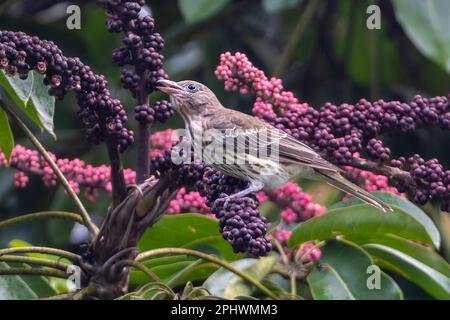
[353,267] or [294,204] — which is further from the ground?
[294,204]

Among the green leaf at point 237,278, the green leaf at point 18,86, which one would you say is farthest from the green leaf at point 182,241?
the green leaf at point 18,86

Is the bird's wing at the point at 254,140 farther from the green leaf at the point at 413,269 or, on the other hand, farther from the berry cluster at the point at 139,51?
the berry cluster at the point at 139,51

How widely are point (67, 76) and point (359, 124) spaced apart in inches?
37.4

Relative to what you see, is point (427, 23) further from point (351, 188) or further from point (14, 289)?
point (14, 289)

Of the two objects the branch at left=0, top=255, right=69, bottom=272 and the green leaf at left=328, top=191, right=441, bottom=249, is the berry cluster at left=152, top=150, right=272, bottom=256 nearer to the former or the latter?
the branch at left=0, top=255, right=69, bottom=272

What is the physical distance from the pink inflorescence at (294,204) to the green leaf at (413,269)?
→ 328mm

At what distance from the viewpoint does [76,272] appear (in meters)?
2.93

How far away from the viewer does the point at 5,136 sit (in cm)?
313

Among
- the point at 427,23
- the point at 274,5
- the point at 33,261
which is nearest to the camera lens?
the point at 33,261

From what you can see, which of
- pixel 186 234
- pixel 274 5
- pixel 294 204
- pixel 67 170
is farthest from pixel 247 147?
pixel 274 5

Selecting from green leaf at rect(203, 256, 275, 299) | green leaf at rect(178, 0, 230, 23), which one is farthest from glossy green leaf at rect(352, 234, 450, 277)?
green leaf at rect(178, 0, 230, 23)

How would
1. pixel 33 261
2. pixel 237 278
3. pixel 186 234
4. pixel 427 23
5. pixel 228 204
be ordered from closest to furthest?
1. pixel 228 204
2. pixel 33 261
3. pixel 237 278
4. pixel 186 234
5. pixel 427 23

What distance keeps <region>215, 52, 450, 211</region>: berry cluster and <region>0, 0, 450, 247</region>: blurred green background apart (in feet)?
6.39
